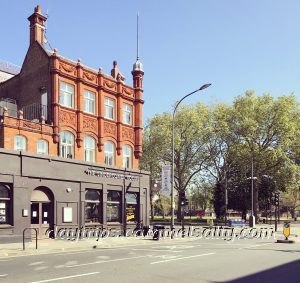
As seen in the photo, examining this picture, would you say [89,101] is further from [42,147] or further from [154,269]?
[154,269]

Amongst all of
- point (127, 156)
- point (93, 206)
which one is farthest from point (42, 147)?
point (127, 156)

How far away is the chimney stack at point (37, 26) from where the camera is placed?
32.1 meters

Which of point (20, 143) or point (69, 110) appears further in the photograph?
point (69, 110)

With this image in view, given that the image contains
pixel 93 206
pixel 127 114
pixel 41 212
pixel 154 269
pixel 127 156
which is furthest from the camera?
pixel 127 114

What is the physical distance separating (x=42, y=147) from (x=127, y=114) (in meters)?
9.12

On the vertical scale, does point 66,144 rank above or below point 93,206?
above

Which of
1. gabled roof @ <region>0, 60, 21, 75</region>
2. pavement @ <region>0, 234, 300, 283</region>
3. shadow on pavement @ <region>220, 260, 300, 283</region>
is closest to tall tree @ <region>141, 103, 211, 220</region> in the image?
gabled roof @ <region>0, 60, 21, 75</region>

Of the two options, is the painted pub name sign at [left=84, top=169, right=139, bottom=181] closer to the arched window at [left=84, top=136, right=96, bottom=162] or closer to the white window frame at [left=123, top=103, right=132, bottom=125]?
the arched window at [left=84, top=136, right=96, bottom=162]

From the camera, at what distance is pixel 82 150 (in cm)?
3098

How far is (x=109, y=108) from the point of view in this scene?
112ft

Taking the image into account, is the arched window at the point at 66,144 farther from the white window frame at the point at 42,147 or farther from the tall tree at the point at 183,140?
the tall tree at the point at 183,140

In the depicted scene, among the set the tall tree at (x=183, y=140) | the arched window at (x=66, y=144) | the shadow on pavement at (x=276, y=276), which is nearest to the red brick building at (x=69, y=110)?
the arched window at (x=66, y=144)

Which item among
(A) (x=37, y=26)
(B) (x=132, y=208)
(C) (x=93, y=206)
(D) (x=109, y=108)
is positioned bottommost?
(B) (x=132, y=208)

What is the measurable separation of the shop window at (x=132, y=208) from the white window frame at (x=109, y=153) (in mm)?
2775
